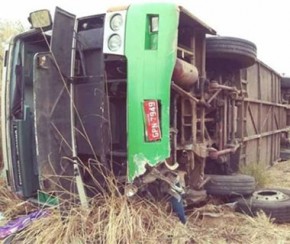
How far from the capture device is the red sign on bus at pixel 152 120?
2580 millimetres

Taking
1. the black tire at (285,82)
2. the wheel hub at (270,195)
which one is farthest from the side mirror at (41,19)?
the black tire at (285,82)

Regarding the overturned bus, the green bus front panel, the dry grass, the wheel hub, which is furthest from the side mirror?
the wheel hub

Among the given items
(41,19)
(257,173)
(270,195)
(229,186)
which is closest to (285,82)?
(257,173)

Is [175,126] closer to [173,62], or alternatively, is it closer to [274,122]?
[173,62]

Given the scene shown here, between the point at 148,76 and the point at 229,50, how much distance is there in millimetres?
1421

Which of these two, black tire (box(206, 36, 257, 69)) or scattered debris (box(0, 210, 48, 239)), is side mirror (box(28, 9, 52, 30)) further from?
black tire (box(206, 36, 257, 69))

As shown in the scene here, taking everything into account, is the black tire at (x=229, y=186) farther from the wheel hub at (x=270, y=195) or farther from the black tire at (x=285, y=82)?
the black tire at (x=285, y=82)

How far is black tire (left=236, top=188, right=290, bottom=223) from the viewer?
A: 3.49 m

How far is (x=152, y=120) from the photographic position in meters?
2.60

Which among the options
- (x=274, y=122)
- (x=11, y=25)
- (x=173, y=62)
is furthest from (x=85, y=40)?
(x=11, y=25)

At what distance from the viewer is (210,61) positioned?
4.09 m

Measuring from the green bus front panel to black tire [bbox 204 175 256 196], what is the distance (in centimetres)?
119

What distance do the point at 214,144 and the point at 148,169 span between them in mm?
1602

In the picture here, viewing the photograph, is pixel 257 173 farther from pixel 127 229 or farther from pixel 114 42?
pixel 114 42
